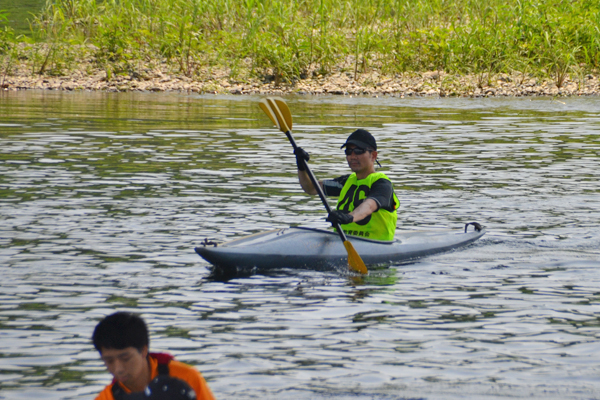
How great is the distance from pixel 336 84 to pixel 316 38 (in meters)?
1.28

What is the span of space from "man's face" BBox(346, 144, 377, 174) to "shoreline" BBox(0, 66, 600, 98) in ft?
53.3

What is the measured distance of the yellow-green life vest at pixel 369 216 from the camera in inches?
279

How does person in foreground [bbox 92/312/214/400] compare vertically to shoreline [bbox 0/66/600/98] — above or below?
below

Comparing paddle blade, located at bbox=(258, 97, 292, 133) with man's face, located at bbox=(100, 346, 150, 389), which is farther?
paddle blade, located at bbox=(258, 97, 292, 133)

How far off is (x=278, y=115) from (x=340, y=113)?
10.8 metres

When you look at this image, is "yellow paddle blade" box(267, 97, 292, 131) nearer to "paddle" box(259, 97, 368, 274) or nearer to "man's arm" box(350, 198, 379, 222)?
"paddle" box(259, 97, 368, 274)

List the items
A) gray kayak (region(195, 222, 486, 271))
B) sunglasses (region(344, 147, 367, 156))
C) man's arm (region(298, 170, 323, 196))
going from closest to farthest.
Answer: gray kayak (region(195, 222, 486, 271)), sunglasses (region(344, 147, 367, 156)), man's arm (region(298, 170, 323, 196))

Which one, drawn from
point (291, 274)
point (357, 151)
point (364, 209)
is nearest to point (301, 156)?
point (357, 151)

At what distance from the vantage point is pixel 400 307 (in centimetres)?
564

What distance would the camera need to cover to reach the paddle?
6836 mm

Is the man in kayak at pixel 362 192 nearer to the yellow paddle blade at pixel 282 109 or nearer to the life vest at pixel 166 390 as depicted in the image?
the yellow paddle blade at pixel 282 109

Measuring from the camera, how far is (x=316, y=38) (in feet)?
77.3

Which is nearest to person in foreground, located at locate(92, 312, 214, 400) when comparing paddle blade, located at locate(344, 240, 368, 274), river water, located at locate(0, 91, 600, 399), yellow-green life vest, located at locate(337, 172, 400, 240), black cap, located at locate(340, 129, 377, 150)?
river water, located at locate(0, 91, 600, 399)

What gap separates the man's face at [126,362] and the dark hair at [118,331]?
0.02m
